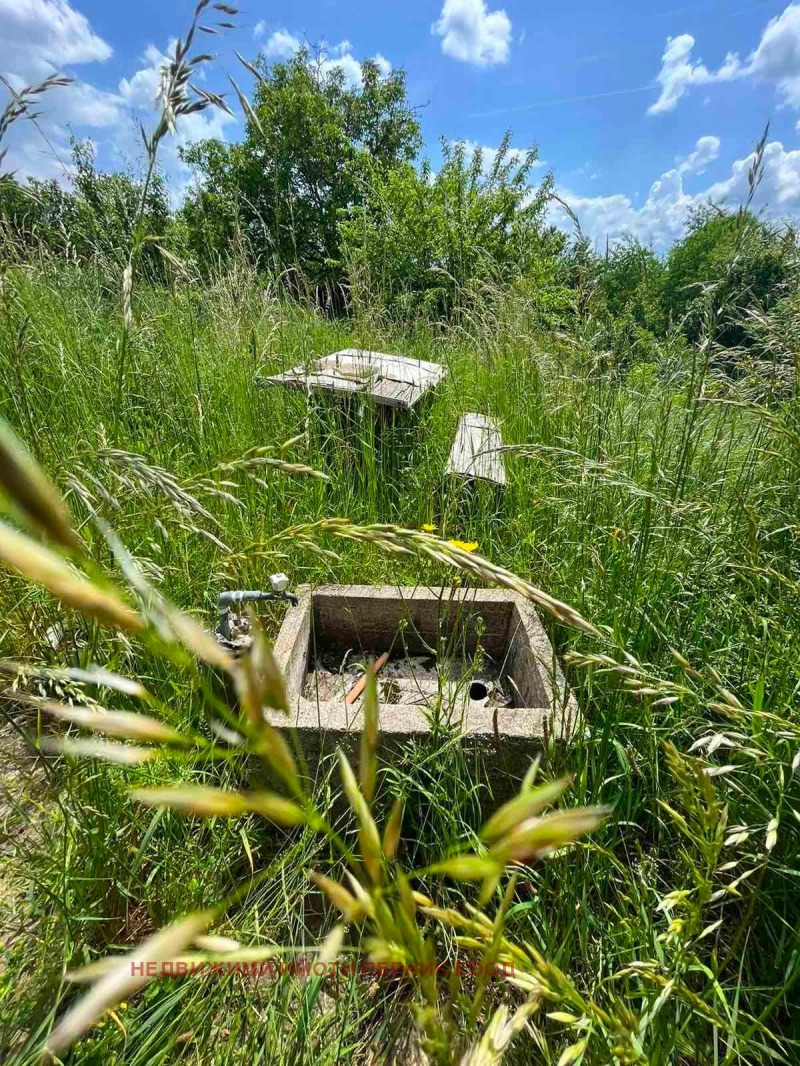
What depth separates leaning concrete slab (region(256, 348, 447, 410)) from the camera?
256 cm

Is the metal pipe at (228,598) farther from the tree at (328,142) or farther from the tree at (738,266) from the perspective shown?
the tree at (328,142)

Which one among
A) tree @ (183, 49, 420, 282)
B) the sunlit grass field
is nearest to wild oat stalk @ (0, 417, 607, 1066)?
the sunlit grass field

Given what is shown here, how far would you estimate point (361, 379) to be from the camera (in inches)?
101

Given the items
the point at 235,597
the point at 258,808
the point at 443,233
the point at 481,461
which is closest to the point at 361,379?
the point at 481,461

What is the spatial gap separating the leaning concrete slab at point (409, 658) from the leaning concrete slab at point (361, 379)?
106 centimetres

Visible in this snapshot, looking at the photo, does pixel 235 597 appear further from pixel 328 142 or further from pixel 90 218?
pixel 328 142

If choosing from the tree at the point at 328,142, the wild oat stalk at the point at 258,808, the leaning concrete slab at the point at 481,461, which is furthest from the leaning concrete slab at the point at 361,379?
the tree at the point at 328,142

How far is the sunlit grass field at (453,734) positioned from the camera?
0.90m

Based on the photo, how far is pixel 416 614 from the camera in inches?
76.4

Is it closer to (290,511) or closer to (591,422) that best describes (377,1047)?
(290,511)

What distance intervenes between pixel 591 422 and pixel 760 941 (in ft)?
5.56

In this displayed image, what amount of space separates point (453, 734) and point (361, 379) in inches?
73.0

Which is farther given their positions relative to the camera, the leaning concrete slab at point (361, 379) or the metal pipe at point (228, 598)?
the leaning concrete slab at point (361, 379)

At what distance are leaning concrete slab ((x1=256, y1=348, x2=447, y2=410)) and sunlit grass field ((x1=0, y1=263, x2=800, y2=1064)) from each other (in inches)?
4.9
